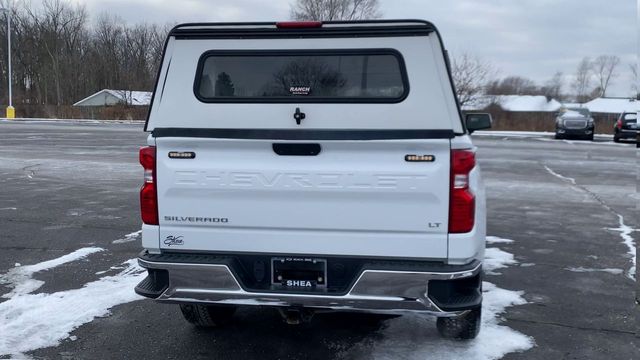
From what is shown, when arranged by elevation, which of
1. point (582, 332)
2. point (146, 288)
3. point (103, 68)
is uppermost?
point (103, 68)

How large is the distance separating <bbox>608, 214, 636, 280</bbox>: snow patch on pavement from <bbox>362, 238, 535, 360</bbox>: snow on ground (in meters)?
2.14

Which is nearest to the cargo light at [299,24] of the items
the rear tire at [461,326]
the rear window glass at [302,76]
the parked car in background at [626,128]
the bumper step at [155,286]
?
the rear window glass at [302,76]

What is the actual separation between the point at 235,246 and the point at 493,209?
7.22 metres

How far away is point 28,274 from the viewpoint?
603 cm

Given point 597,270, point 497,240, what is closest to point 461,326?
point 597,270

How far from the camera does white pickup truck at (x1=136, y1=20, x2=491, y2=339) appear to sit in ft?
11.3

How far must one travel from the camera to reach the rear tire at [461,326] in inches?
163

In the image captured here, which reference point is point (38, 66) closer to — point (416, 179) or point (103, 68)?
point (103, 68)

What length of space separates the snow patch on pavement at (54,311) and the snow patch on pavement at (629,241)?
5.04 meters

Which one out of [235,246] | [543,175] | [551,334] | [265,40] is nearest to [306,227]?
[235,246]

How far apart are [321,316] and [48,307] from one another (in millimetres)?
2327

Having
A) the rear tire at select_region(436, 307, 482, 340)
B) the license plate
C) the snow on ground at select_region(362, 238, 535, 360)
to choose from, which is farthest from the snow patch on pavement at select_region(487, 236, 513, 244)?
the license plate

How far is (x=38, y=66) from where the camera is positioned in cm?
6819

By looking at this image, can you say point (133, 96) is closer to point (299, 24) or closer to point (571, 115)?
point (571, 115)
